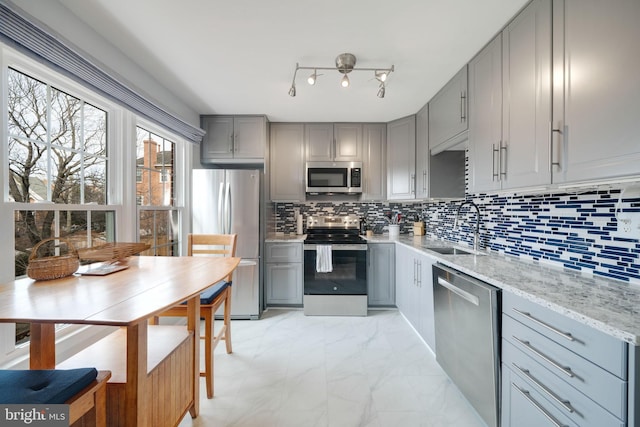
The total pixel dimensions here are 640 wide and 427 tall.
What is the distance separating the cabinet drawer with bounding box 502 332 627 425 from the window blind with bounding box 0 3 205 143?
8.55ft

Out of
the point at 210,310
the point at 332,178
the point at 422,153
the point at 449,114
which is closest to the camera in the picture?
the point at 210,310

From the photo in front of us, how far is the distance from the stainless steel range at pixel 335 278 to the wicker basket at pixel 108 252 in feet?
5.58

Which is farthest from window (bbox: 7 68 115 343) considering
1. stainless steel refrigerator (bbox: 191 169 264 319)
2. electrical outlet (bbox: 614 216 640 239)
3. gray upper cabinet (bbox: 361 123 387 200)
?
electrical outlet (bbox: 614 216 640 239)

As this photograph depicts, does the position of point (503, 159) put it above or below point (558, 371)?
above

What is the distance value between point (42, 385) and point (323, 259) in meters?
2.28

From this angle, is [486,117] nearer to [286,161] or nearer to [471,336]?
[471,336]

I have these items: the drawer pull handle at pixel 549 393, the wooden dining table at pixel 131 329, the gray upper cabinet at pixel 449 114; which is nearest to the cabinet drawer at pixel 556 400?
the drawer pull handle at pixel 549 393

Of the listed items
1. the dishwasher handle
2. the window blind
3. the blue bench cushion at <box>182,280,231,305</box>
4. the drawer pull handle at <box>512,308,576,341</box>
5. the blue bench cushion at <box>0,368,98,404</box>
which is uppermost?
the window blind

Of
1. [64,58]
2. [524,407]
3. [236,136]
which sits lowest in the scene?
[524,407]

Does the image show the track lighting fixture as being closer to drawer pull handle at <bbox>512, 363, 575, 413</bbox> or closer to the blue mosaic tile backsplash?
the blue mosaic tile backsplash

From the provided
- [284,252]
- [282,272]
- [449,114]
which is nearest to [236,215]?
[284,252]

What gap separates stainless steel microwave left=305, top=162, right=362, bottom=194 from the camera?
126 inches

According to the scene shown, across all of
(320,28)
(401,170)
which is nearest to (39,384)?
(320,28)

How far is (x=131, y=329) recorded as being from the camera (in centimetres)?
98
